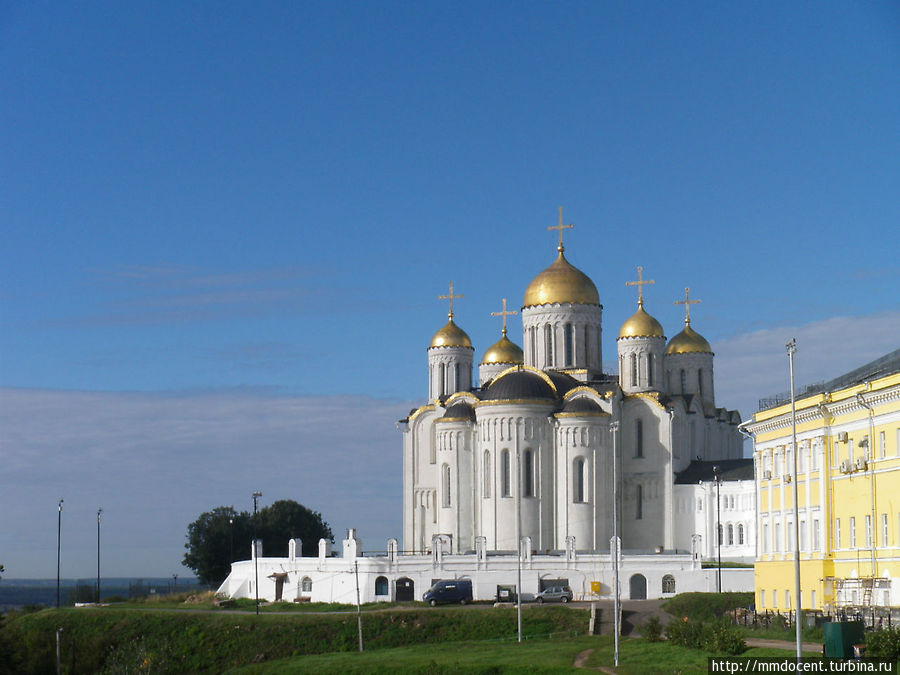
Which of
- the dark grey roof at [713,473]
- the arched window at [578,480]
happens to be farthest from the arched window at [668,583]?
the dark grey roof at [713,473]

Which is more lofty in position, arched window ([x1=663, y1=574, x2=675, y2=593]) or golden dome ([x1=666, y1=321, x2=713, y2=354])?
golden dome ([x1=666, y1=321, x2=713, y2=354])

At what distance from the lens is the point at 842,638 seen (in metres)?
30.6


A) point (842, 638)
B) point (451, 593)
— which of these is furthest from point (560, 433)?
point (842, 638)

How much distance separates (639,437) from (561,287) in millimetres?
9290

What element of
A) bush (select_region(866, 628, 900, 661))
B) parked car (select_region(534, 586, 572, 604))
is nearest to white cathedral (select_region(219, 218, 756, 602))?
parked car (select_region(534, 586, 572, 604))

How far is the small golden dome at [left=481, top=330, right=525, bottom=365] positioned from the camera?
271ft

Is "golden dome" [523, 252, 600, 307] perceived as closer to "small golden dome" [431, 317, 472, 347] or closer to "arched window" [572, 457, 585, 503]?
"small golden dome" [431, 317, 472, 347]

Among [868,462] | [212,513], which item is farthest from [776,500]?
[212,513]

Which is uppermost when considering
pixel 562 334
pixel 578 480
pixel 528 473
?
pixel 562 334

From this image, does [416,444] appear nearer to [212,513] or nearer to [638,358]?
[638,358]

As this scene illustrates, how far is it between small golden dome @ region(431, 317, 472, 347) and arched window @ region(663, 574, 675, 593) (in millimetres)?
23861

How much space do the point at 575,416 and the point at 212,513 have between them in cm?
3413

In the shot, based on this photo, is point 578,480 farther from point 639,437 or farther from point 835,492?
point 835,492

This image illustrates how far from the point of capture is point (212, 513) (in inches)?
3686
